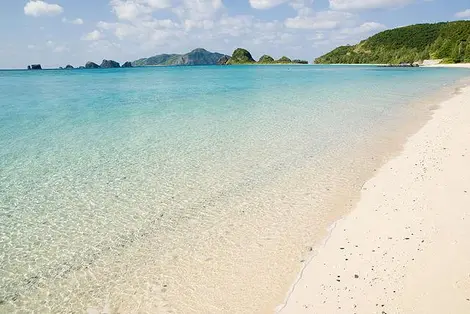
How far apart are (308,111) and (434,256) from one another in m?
18.7

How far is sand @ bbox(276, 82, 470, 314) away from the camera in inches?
208

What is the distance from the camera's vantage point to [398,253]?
649cm

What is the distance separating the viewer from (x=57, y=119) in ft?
77.5

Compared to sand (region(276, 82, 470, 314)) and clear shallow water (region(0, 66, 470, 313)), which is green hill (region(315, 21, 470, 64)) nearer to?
clear shallow water (region(0, 66, 470, 313))

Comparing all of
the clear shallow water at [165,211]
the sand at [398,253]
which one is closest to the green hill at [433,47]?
the clear shallow water at [165,211]

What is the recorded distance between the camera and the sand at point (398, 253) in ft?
17.3

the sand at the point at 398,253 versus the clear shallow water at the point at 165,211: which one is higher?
the sand at the point at 398,253

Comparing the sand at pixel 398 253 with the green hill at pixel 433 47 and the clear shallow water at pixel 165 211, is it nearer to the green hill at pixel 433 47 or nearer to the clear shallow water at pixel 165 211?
the clear shallow water at pixel 165 211

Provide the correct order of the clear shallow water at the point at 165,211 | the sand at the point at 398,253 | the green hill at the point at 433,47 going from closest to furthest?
the sand at the point at 398,253, the clear shallow water at the point at 165,211, the green hill at the point at 433,47

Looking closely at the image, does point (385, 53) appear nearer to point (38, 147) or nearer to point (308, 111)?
point (308, 111)

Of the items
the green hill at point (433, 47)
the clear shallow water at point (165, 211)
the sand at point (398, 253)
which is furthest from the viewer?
the green hill at point (433, 47)

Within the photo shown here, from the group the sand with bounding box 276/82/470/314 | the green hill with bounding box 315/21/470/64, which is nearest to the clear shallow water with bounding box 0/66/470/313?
the sand with bounding box 276/82/470/314

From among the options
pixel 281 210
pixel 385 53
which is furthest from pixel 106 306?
pixel 385 53

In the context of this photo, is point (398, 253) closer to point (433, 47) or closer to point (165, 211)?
point (165, 211)
